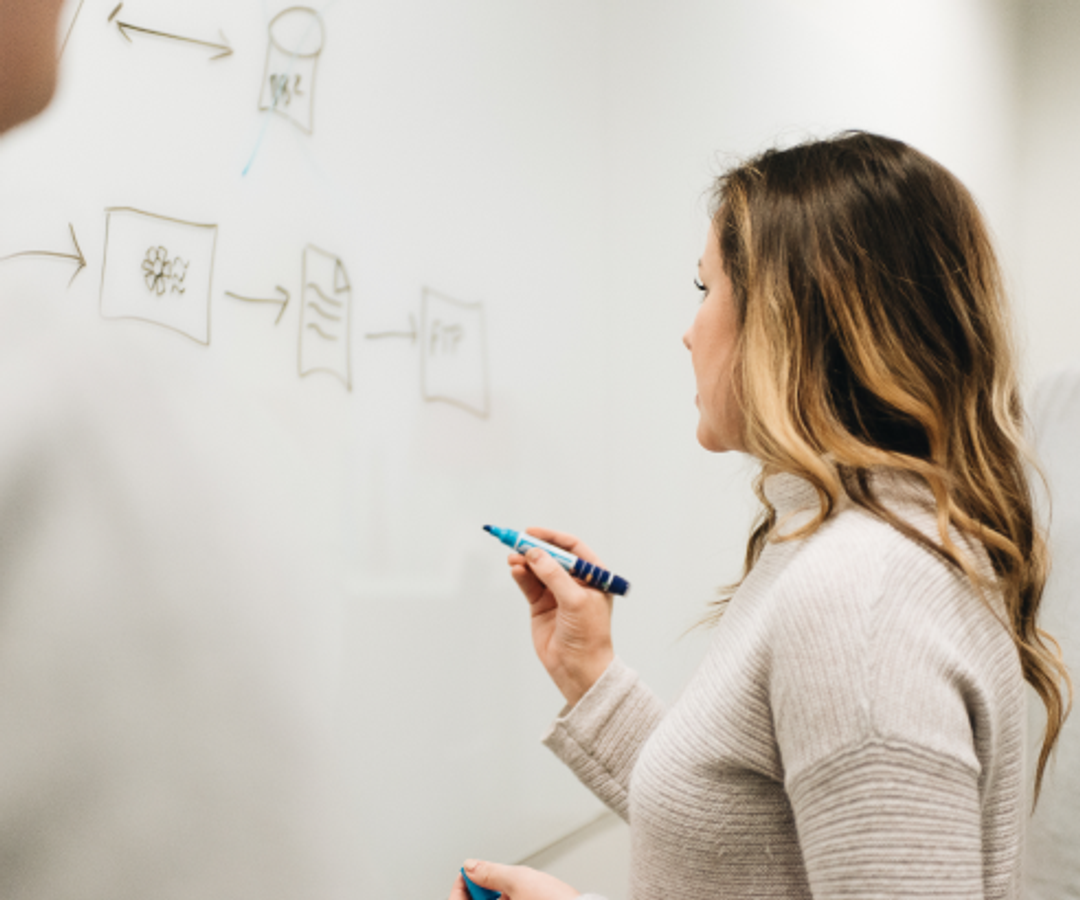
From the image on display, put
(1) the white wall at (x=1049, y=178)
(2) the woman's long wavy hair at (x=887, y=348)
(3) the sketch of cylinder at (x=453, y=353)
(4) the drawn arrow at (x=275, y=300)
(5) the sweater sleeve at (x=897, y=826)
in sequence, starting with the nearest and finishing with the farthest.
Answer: (5) the sweater sleeve at (x=897, y=826) < (2) the woman's long wavy hair at (x=887, y=348) < (4) the drawn arrow at (x=275, y=300) < (3) the sketch of cylinder at (x=453, y=353) < (1) the white wall at (x=1049, y=178)

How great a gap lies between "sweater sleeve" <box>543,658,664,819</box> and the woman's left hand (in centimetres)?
12

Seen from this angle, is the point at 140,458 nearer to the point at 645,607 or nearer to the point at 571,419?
the point at 571,419

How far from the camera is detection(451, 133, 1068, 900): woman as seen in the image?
15.7 inches

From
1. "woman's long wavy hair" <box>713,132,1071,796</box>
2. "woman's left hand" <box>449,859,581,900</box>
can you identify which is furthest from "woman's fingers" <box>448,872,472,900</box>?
"woman's long wavy hair" <box>713,132,1071,796</box>

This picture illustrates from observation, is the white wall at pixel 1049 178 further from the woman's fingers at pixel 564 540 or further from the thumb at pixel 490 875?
the thumb at pixel 490 875

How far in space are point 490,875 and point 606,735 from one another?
154 millimetres

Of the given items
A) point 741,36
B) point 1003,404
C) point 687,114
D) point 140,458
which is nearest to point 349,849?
point 140,458

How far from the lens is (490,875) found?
58cm

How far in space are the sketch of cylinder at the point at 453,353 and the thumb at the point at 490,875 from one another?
41 cm

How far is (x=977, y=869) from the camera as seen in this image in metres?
0.40

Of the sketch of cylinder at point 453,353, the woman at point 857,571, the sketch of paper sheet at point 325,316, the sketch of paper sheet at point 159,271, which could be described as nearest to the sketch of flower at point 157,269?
the sketch of paper sheet at point 159,271

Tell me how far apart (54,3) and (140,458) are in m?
0.30

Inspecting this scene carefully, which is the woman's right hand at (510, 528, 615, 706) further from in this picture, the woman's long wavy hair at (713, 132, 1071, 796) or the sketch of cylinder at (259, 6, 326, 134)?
the sketch of cylinder at (259, 6, 326, 134)

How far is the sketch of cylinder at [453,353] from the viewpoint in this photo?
82 cm
